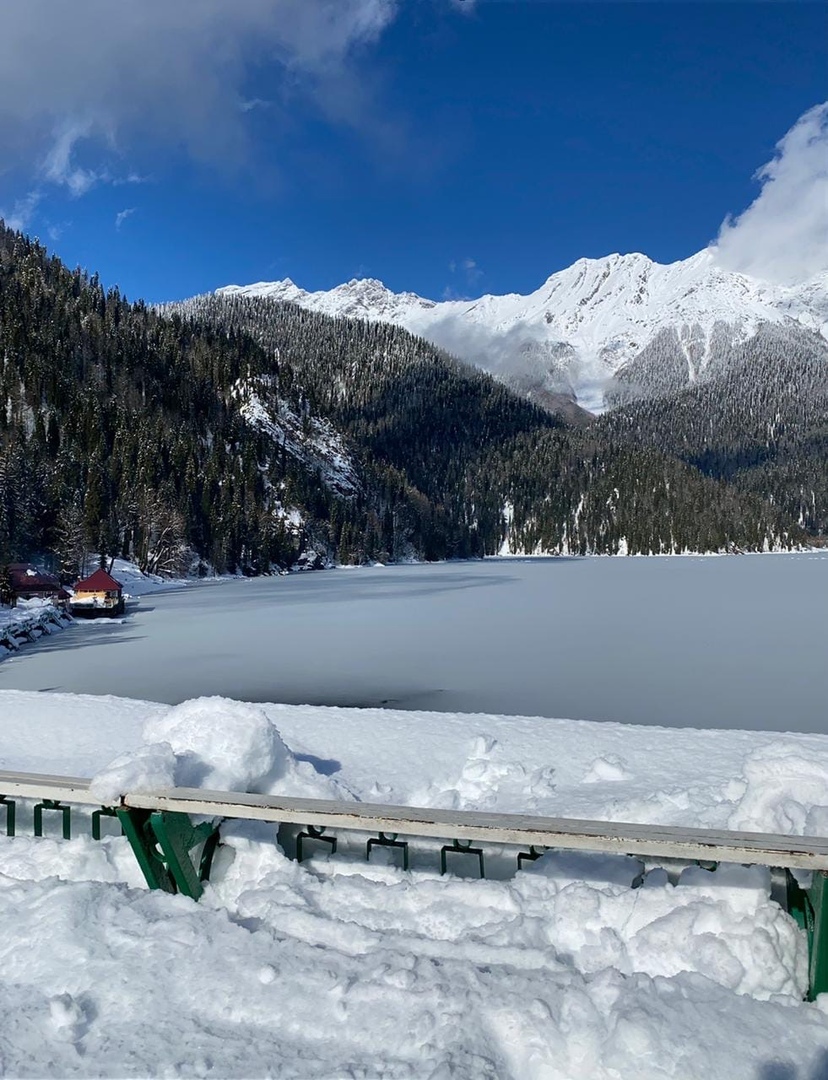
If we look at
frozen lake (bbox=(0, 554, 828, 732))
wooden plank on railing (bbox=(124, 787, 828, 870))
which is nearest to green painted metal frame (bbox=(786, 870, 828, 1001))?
wooden plank on railing (bbox=(124, 787, 828, 870))

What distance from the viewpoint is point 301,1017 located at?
3467 mm

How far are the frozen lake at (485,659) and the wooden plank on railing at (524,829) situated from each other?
1051 cm

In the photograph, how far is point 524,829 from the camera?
13.1ft

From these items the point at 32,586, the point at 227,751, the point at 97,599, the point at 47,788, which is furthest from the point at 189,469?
the point at 47,788

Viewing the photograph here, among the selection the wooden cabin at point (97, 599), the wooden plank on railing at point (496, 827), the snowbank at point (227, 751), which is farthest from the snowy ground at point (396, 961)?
the wooden cabin at point (97, 599)

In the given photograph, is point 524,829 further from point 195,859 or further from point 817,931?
point 195,859

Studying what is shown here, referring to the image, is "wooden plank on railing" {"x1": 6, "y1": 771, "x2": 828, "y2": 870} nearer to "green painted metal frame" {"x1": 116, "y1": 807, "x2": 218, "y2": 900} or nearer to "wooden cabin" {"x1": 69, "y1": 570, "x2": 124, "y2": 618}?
"green painted metal frame" {"x1": 116, "y1": 807, "x2": 218, "y2": 900}

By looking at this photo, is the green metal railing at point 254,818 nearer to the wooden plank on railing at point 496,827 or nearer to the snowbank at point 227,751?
the wooden plank on railing at point 496,827

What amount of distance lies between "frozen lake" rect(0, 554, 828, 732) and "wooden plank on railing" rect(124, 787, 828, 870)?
1051 cm

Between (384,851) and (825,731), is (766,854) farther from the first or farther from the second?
(825,731)

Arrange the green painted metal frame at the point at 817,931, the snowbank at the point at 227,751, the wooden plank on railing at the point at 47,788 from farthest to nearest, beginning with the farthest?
the snowbank at the point at 227,751, the wooden plank on railing at the point at 47,788, the green painted metal frame at the point at 817,931

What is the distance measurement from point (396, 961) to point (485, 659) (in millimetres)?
18892

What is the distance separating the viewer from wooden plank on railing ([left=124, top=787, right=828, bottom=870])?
358cm

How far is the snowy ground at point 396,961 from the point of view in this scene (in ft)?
10.5
